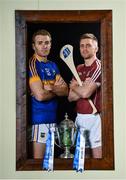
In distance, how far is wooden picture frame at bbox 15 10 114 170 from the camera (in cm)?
226

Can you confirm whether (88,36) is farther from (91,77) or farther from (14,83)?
(14,83)

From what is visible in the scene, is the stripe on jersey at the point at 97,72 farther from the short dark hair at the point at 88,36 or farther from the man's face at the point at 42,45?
the man's face at the point at 42,45

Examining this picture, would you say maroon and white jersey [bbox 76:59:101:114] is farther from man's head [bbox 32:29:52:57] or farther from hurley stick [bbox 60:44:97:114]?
man's head [bbox 32:29:52:57]

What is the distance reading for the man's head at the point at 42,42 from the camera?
2.29 m

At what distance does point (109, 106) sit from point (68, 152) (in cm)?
47

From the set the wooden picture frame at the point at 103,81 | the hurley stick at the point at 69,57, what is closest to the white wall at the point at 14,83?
the wooden picture frame at the point at 103,81

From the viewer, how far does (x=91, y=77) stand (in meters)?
2.29

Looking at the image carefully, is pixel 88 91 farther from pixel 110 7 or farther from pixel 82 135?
pixel 110 7

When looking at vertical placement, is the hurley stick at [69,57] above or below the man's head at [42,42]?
below

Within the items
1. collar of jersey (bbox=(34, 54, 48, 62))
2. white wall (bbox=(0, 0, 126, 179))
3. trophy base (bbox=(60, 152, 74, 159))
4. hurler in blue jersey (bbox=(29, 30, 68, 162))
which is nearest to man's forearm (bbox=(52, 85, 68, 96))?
hurler in blue jersey (bbox=(29, 30, 68, 162))

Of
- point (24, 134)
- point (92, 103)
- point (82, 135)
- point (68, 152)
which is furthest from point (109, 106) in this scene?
point (24, 134)

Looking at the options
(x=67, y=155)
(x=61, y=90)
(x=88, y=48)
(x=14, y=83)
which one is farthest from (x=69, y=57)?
(x=67, y=155)

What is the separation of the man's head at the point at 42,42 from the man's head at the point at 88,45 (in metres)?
0.26

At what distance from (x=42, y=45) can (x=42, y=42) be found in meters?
0.02
